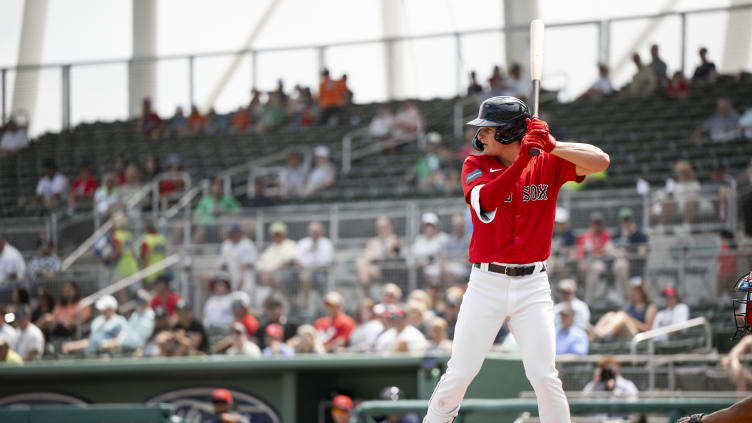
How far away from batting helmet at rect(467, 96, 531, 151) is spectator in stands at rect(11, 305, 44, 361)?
775cm

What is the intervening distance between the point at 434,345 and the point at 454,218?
9.90 ft

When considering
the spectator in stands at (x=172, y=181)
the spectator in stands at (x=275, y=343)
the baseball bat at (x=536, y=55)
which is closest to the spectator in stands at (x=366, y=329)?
the spectator in stands at (x=275, y=343)

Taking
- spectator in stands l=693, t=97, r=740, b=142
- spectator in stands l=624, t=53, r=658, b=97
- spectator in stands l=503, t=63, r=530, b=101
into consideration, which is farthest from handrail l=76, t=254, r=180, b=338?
spectator in stands l=624, t=53, r=658, b=97

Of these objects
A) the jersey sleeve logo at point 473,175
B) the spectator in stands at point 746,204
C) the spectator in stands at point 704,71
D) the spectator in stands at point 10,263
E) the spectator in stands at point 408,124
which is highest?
the spectator in stands at point 704,71

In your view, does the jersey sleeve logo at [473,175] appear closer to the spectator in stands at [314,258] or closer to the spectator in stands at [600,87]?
the spectator in stands at [314,258]

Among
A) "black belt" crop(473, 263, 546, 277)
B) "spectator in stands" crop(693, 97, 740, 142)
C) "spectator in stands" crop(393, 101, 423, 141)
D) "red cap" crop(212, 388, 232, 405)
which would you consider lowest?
"red cap" crop(212, 388, 232, 405)

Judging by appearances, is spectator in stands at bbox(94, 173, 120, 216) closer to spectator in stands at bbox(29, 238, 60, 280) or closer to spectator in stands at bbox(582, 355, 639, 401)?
spectator in stands at bbox(29, 238, 60, 280)

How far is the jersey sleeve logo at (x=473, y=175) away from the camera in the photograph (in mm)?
5066

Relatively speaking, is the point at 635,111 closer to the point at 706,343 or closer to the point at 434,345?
the point at 706,343

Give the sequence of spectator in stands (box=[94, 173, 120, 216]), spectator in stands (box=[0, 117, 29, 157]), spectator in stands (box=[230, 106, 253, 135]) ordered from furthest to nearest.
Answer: spectator in stands (box=[0, 117, 29, 157]) < spectator in stands (box=[230, 106, 253, 135]) < spectator in stands (box=[94, 173, 120, 216])

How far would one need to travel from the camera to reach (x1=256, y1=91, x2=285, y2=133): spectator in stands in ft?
64.2

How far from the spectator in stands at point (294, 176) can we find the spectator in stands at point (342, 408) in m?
7.33

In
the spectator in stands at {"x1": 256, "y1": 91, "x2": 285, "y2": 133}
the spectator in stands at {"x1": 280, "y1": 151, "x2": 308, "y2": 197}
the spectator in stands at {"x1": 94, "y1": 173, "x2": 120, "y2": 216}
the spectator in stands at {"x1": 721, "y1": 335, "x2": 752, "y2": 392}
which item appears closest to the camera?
the spectator in stands at {"x1": 721, "y1": 335, "x2": 752, "y2": 392}

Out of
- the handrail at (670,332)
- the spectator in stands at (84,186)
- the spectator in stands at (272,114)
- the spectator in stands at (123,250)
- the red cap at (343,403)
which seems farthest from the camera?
the spectator in stands at (272,114)
